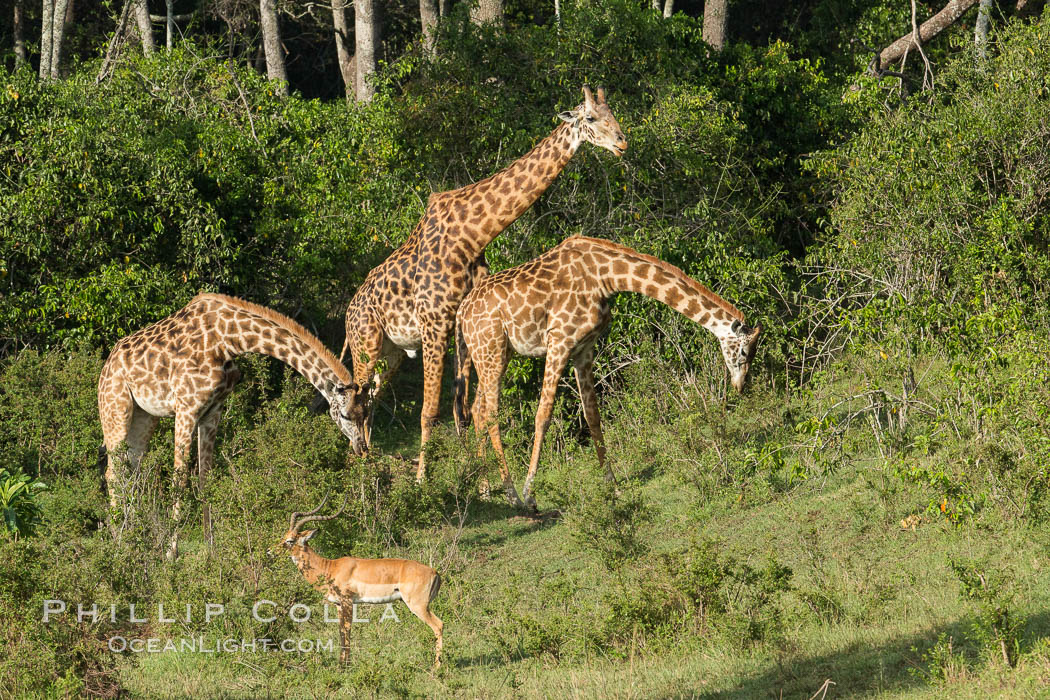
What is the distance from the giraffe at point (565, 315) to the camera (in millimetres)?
12438

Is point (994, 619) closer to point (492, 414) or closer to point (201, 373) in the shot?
point (492, 414)

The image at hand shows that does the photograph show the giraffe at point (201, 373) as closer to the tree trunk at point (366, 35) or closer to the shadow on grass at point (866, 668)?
the shadow on grass at point (866, 668)

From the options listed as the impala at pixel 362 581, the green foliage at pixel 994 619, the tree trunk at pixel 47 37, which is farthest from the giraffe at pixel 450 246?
the tree trunk at pixel 47 37

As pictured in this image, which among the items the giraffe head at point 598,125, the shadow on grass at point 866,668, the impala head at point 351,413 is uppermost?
the giraffe head at point 598,125

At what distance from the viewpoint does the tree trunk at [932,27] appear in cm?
1912

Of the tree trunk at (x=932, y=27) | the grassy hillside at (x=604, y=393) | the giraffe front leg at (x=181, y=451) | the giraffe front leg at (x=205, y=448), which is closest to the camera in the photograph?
the grassy hillside at (x=604, y=393)

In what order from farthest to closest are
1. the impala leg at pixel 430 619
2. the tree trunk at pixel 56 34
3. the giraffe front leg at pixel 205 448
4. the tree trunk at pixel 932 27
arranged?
the tree trunk at pixel 56 34, the tree trunk at pixel 932 27, the giraffe front leg at pixel 205 448, the impala leg at pixel 430 619

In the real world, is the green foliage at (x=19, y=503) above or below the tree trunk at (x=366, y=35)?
below

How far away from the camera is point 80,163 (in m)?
14.5

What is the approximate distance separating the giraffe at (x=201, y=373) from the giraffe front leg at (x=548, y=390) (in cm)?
181

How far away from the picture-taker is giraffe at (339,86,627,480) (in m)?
13.2

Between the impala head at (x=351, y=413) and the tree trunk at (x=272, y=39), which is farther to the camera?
the tree trunk at (x=272, y=39)

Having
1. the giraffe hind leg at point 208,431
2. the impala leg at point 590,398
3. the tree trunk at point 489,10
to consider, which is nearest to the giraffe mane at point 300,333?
the giraffe hind leg at point 208,431

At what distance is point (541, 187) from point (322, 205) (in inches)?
181
